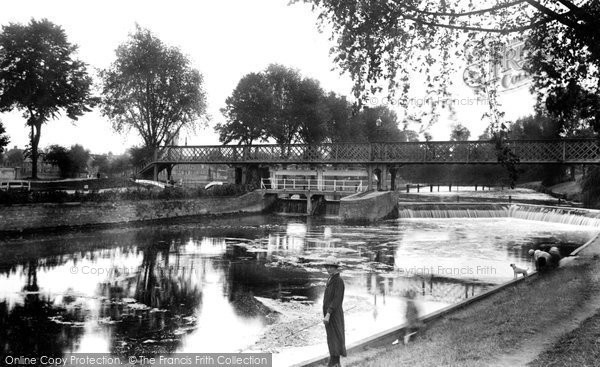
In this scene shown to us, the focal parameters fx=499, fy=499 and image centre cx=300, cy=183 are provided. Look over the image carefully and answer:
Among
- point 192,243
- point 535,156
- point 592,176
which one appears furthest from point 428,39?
point 592,176

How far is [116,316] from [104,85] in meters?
42.3

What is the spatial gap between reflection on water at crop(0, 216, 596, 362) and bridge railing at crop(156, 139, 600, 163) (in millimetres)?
9119

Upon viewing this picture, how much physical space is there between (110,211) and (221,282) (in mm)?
18942

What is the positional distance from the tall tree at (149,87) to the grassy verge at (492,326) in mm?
42755

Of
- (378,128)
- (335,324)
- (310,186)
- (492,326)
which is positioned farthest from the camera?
(378,128)

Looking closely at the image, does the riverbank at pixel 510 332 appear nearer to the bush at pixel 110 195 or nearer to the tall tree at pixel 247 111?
the bush at pixel 110 195

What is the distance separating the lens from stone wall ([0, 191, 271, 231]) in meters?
27.4

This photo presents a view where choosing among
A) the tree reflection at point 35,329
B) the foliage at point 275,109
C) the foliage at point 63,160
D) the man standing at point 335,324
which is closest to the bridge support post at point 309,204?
the foliage at point 275,109

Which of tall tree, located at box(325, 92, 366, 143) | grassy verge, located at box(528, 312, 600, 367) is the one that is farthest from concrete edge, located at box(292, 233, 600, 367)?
tall tree, located at box(325, 92, 366, 143)

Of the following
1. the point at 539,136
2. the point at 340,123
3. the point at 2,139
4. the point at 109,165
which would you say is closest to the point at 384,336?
the point at 2,139

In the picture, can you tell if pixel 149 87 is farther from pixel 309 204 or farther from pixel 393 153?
pixel 393 153

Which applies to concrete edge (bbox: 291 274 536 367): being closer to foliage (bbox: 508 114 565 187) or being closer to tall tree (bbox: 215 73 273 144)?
tall tree (bbox: 215 73 273 144)

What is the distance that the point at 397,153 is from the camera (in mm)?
44844

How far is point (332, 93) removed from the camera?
69688 mm
